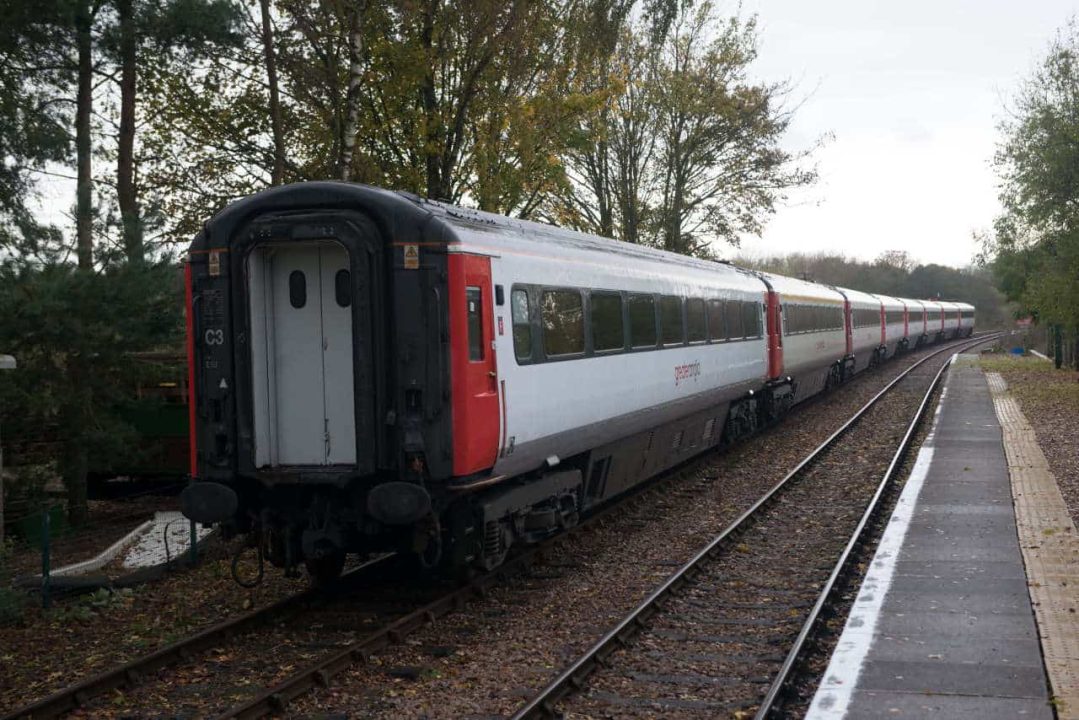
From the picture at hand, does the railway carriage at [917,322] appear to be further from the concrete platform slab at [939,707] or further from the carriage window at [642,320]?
the concrete platform slab at [939,707]

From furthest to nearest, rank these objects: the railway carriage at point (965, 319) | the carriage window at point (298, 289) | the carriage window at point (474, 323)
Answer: the railway carriage at point (965, 319) < the carriage window at point (298, 289) < the carriage window at point (474, 323)

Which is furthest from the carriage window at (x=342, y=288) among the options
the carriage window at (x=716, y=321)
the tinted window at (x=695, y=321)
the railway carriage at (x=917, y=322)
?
the railway carriage at (x=917, y=322)

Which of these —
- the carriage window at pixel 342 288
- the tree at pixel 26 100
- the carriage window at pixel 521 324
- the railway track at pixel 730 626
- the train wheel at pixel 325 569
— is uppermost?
the tree at pixel 26 100

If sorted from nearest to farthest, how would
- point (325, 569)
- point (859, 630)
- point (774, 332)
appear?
point (859, 630), point (325, 569), point (774, 332)

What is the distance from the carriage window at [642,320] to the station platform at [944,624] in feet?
10.7

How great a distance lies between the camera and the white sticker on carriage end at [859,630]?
6613 millimetres

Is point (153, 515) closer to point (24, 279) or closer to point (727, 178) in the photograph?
point (24, 279)

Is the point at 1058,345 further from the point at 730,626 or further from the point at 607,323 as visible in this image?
the point at 730,626

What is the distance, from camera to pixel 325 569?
31.7 ft

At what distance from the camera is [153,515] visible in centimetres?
1800

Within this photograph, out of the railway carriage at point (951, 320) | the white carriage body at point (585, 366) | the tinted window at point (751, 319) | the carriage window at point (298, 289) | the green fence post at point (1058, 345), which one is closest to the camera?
the carriage window at point (298, 289)

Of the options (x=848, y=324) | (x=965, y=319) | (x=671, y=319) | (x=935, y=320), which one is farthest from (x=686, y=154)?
(x=965, y=319)

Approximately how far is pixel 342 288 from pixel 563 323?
242cm

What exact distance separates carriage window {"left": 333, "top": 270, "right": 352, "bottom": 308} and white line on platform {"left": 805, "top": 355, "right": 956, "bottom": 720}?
14.0 feet
